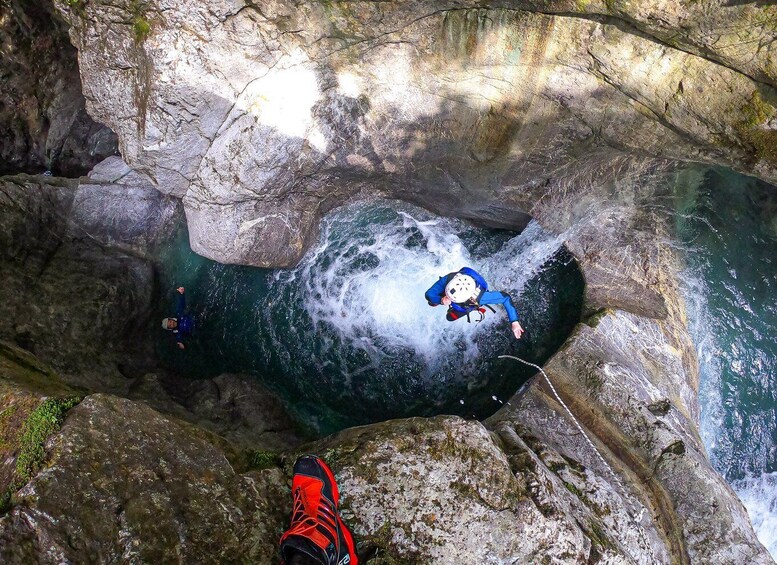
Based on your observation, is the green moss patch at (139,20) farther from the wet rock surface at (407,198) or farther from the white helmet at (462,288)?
the white helmet at (462,288)

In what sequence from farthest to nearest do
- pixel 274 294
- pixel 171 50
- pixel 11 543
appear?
pixel 274 294 < pixel 171 50 < pixel 11 543

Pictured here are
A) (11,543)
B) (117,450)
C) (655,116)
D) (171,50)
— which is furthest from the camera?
(171,50)

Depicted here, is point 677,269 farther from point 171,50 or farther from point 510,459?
point 171,50

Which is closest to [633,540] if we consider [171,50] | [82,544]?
[82,544]

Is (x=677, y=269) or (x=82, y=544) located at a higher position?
(x=677, y=269)

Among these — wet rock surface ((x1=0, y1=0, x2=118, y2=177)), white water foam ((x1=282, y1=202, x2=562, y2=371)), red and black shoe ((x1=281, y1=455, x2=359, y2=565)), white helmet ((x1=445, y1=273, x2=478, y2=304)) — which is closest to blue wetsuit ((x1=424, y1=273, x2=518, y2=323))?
white helmet ((x1=445, y1=273, x2=478, y2=304))
